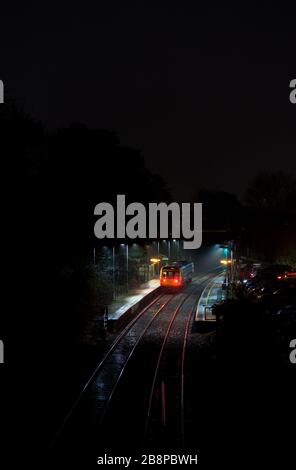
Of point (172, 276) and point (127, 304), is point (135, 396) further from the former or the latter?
point (172, 276)

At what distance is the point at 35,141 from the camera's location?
27.2m

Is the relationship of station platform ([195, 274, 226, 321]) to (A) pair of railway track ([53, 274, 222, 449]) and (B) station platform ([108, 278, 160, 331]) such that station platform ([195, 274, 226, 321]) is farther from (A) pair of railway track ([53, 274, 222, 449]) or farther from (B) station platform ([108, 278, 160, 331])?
(B) station platform ([108, 278, 160, 331])

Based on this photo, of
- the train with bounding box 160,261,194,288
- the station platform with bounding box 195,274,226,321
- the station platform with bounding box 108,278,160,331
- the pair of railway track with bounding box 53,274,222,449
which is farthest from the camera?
the train with bounding box 160,261,194,288

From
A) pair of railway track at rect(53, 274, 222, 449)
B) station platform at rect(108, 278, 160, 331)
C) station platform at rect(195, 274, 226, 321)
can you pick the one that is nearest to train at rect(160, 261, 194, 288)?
station platform at rect(108, 278, 160, 331)

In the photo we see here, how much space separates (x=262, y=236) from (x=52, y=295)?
37.6m

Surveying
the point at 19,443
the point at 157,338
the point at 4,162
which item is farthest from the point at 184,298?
the point at 19,443

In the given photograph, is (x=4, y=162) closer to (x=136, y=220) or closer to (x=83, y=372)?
(x=83, y=372)

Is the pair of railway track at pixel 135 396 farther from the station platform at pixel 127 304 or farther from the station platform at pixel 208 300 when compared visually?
the station platform at pixel 208 300

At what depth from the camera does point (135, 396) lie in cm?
1380

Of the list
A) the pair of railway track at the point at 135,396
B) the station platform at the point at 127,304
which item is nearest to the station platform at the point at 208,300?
the pair of railway track at the point at 135,396

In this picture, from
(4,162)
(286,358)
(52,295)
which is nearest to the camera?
(286,358)

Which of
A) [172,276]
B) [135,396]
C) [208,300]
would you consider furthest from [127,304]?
[135,396]

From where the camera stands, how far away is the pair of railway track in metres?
10.7

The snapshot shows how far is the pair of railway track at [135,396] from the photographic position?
1067 cm
